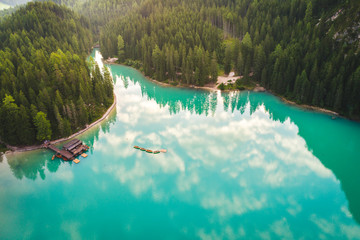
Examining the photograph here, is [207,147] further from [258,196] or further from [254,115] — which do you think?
[254,115]

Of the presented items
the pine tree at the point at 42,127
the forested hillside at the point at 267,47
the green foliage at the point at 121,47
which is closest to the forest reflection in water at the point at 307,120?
the forested hillside at the point at 267,47

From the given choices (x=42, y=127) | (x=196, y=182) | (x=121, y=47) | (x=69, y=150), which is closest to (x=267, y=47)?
(x=196, y=182)

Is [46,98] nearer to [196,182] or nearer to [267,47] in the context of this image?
[196,182]

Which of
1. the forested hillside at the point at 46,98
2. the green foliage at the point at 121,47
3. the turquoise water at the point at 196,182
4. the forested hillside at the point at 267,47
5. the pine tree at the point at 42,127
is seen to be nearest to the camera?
the turquoise water at the point at 196,182

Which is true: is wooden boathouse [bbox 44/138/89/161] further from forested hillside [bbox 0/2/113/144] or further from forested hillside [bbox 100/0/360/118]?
forested hillside [bbox 100/0/360/118]

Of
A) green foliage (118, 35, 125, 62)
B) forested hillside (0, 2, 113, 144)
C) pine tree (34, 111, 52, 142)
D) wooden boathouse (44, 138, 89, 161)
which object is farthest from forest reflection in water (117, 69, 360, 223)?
pine tree (34, 111, 52, 142)

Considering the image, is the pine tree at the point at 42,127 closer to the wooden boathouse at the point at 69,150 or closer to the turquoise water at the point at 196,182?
the wooden boathouse at the point at 69,150
